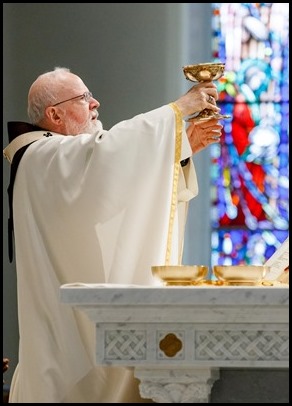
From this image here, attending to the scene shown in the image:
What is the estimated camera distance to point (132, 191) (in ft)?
16.7

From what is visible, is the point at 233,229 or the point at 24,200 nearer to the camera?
the point at 24,200

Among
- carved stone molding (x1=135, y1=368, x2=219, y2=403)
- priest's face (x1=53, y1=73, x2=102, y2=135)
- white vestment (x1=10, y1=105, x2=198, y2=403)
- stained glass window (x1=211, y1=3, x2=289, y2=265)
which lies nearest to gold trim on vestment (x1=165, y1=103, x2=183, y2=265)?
white vestment (x1=10, y1=105, x2=198, y2=403)

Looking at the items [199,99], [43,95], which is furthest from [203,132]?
[43,95]

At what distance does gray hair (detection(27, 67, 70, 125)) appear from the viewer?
581cm

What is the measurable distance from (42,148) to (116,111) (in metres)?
3.79

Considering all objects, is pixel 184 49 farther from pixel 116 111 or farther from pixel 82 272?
pixel 82 272

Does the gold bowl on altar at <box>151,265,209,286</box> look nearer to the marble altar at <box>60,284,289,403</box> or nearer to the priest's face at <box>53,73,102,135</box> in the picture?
the marble altar at <box>60,284,289,403</box>

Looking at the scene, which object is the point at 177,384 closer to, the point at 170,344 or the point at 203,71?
the point at 170,344

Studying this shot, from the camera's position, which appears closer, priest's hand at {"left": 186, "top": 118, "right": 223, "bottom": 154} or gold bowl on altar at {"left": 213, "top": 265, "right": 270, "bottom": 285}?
gold bowl on altar at {"left": 213, "top": 265, "right": 270, "bottom": 285}

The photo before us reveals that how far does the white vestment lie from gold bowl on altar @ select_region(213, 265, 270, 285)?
0.75m

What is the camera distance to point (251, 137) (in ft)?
31.5

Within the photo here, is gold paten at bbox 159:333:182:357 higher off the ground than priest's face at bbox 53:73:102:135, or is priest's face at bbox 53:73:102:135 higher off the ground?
priest's face at bbox 53:73:102:135

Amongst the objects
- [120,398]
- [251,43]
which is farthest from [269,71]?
[120,398]

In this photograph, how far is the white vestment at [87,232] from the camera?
4.98m
